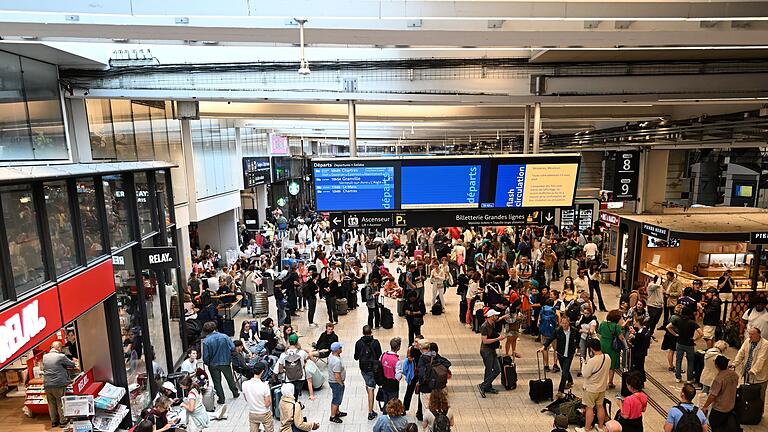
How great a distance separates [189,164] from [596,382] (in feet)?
33.7

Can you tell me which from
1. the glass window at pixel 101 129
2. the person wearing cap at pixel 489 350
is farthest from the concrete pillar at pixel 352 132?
the glass window at pixel 101 129

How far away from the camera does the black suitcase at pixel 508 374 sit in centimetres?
762

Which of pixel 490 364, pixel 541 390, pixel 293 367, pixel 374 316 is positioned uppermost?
pixel 293 367

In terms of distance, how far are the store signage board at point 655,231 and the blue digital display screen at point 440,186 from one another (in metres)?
6.16

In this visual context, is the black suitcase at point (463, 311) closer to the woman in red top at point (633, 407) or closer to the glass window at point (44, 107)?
the woman in red top at point (633, 407)

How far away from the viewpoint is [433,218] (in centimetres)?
700

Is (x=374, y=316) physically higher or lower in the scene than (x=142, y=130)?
lower

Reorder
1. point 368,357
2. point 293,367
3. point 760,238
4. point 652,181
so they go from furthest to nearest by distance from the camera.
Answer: point 652,181 < point 760,238 < point 293,367 < point 368,357

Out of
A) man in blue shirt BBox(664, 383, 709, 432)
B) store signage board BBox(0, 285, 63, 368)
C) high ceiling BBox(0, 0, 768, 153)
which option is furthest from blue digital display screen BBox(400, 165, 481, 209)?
store signage board BBox(0, 285, 63, 368)

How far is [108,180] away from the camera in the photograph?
22.1 ft

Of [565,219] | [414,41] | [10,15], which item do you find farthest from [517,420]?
[565,219]

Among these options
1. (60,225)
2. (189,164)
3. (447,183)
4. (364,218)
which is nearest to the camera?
(60,225)

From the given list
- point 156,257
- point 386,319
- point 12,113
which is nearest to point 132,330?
point 156,257

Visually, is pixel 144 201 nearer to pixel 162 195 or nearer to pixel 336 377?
pixel 162 195
